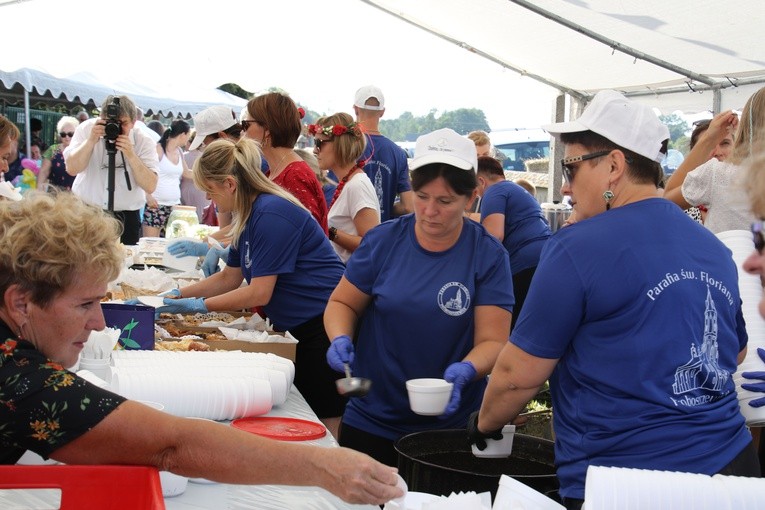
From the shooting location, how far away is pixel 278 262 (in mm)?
3545

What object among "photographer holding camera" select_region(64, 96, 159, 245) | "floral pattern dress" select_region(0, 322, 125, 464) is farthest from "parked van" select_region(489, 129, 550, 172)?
"floral pattern dress" select_region(0, 322, 125, 464)

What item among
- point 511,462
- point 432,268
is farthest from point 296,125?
point 511,462

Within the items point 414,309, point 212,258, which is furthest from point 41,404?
point 212,258

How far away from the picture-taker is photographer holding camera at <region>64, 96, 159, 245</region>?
20.5 feet

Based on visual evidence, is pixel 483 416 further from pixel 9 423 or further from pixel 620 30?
pixel 620 30

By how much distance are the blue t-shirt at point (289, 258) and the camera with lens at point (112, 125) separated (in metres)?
2.85

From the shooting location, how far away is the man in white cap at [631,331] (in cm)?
188

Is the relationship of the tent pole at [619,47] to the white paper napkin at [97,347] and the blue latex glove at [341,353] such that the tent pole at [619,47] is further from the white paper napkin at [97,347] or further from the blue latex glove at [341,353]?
the white paper napkin at [97,347]

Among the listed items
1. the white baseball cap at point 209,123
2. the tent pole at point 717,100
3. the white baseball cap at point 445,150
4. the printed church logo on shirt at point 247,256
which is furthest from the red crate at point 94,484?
the tent pole at point 717,100

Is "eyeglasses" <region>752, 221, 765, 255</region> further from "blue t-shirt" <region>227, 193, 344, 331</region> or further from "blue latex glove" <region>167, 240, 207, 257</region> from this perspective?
"blue latex glove" <region>167, 240, 207, 257</region>

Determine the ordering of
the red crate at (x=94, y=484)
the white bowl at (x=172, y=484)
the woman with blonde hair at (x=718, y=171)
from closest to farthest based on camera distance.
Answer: the red crate at (x=94, y=484) → the white bowl at (x=172, y=484) → the woman with blonde hair at (x=718, y=171)

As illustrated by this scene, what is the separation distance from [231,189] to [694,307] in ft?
7.32

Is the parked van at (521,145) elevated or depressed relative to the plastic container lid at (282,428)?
elevated

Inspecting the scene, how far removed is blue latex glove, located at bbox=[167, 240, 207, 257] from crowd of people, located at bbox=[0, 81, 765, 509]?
5.42 feet
